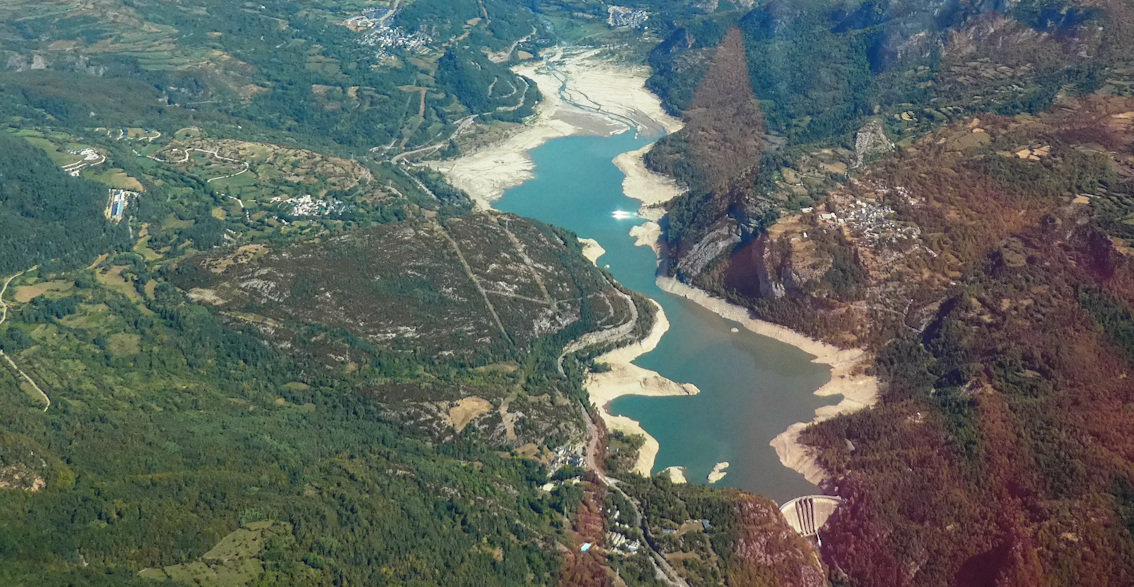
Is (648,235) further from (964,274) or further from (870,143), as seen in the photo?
(964,274)

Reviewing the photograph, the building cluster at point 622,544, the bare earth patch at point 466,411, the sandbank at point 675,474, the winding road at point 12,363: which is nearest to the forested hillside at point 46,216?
the winding road at point 12,363

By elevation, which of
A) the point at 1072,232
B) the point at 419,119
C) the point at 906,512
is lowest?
the point at 419,119

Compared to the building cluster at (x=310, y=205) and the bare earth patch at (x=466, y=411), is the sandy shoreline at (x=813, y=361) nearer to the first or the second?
the bare earth patch at (x=466, y=411)

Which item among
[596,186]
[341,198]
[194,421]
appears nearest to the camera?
[194,421]

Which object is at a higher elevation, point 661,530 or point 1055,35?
point 1055,35

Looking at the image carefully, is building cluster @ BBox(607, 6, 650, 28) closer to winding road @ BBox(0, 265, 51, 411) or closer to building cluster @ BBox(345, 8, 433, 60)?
building cluster @ BBox(345, 8, 433, 60)

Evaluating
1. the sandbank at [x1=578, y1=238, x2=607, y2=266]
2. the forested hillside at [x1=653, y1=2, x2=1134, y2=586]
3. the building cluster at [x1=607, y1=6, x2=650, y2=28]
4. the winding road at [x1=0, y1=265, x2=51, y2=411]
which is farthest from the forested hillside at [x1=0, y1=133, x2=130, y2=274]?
the building cluster at [x1=607, y1=6, x2=650, y2=28]

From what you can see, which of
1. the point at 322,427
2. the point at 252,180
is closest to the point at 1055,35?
the point at 252,180

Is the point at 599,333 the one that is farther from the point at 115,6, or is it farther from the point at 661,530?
the point at 115,6
